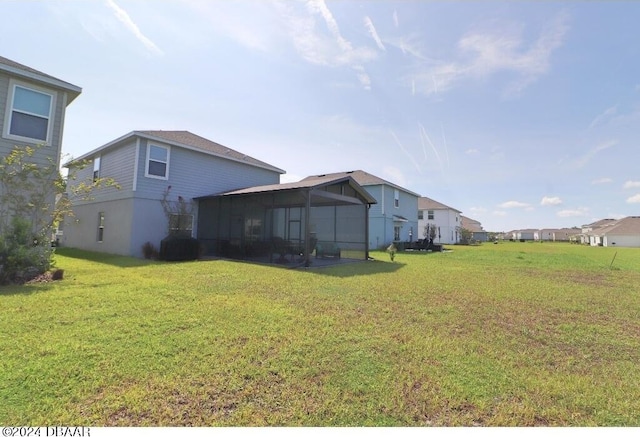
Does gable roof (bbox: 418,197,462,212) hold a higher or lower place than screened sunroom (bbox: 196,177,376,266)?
higher

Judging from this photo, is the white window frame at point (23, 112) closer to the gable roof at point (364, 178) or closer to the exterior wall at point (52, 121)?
the exterior wall at point (52, 121)

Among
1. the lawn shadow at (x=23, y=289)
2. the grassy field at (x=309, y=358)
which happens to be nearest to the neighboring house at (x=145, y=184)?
the lawn shadow at (x=23, y=289)

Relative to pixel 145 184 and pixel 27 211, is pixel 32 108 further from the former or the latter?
pixel 145 184

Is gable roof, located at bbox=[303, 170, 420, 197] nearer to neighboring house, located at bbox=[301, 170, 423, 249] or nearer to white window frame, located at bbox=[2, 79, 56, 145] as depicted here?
neighboring house, located at bbox=[301, 170, 423, 249]

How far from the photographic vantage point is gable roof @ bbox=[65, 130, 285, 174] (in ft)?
43.9

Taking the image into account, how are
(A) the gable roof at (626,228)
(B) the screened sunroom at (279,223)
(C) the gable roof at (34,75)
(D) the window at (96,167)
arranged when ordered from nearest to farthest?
(C) the gable roof at (34,75)
(B) the screened sunroom at (279,223)
(D) the window at (96,167)
(A) the gable roof at (626,228)

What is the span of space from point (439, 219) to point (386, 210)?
1942 centimetres

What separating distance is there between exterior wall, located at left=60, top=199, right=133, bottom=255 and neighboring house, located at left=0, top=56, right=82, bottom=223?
3560 mm

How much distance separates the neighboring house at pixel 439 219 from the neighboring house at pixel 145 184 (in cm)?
3178

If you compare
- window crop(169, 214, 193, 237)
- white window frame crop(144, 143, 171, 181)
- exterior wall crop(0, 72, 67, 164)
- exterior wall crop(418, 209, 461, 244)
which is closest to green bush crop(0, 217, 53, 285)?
exterior wall crop(0, 72, 67, 164)

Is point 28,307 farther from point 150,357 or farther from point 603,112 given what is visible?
point 603,112

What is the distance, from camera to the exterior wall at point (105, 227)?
13.4 metres

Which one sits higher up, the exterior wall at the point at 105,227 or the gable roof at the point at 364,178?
the gable roof at the point at 364,178

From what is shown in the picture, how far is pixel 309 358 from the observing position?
3348mm
